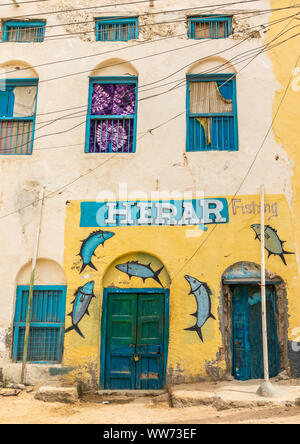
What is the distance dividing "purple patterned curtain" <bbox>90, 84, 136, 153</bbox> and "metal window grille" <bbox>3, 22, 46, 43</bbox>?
2.03m

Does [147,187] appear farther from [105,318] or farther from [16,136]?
[16,136]

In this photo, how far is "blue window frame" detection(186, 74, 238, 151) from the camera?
9.88 m

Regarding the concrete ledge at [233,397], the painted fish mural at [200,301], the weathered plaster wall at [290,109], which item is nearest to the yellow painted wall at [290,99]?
the weathered plaster wall at [290,109]

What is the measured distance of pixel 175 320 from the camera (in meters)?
8.99

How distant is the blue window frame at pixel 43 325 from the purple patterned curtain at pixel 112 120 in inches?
137

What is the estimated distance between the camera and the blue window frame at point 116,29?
412 inches

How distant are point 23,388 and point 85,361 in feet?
4.42

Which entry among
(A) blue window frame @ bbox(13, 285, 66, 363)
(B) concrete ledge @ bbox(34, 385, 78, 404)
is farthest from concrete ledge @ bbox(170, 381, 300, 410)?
(A) blue window frame @ bbox(13, 285, 66, 363)

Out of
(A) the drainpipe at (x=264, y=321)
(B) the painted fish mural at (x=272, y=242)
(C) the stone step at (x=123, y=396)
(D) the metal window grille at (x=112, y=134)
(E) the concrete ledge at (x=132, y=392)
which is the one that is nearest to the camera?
(A) the drainpipe at (x=264, y=321)

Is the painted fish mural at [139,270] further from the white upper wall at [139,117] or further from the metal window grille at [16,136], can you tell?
the metal window grille at [16,136]

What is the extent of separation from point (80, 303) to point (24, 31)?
6921 mm

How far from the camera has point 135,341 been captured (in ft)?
29.9

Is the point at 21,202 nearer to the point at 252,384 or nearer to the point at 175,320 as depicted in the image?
the point at 175,320

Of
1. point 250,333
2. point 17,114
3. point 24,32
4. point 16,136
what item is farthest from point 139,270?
point 24,32
